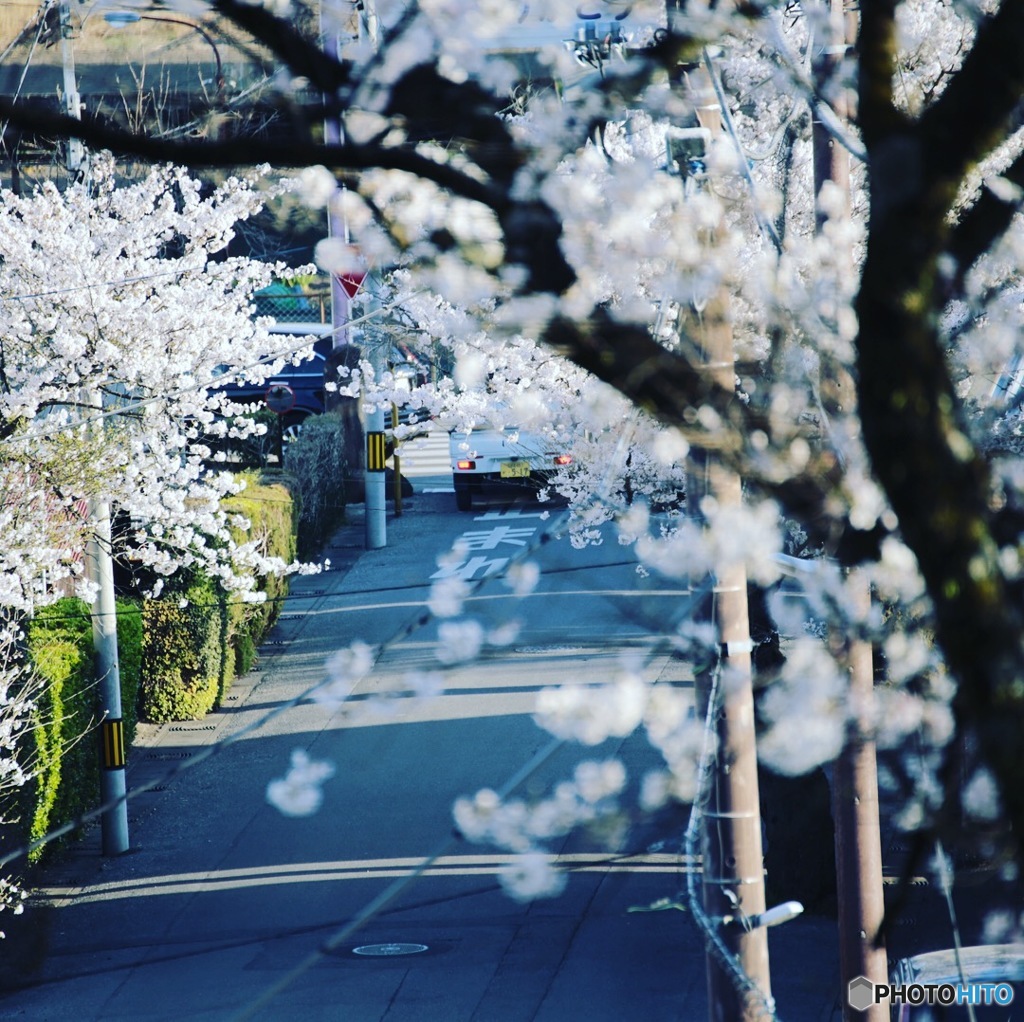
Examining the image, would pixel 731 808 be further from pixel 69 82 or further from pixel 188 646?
pixel 188 646

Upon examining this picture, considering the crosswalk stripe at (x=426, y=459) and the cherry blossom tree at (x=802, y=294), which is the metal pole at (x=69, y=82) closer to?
the cherry blossom tree at (x=802, y=294)

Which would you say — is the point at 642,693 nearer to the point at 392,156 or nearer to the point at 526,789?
the point at 392,156

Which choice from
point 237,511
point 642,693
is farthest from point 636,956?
point 237,511

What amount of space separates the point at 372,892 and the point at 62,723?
2.83 m

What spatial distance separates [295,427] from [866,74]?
22163 mm

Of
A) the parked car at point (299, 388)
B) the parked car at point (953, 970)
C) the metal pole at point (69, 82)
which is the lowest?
the parked car at point (953, 970)

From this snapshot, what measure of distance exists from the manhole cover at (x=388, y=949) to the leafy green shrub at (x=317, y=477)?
899 centimetres

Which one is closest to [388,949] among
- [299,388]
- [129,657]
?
[129,657]

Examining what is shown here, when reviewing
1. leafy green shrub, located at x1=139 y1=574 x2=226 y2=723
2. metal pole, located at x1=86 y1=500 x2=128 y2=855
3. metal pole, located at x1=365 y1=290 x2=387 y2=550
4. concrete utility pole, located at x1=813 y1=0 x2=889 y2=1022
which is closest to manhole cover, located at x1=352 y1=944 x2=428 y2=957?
metal pole, located at x1=86 y1=500 x2=128 y2=855

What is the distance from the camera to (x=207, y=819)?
1168 cm

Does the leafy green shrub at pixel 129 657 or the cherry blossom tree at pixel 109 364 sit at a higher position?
the cherry blossom tree at pixel 109 364

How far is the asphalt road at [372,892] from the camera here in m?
8.53

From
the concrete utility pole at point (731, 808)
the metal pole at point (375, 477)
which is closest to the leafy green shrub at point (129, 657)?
the metal pole at point (375, 477)

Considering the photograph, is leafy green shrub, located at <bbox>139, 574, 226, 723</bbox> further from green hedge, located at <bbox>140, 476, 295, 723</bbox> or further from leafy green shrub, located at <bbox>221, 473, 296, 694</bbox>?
leafy green shrub, located at <bbox>221, 473, 296, 694</bbox>
